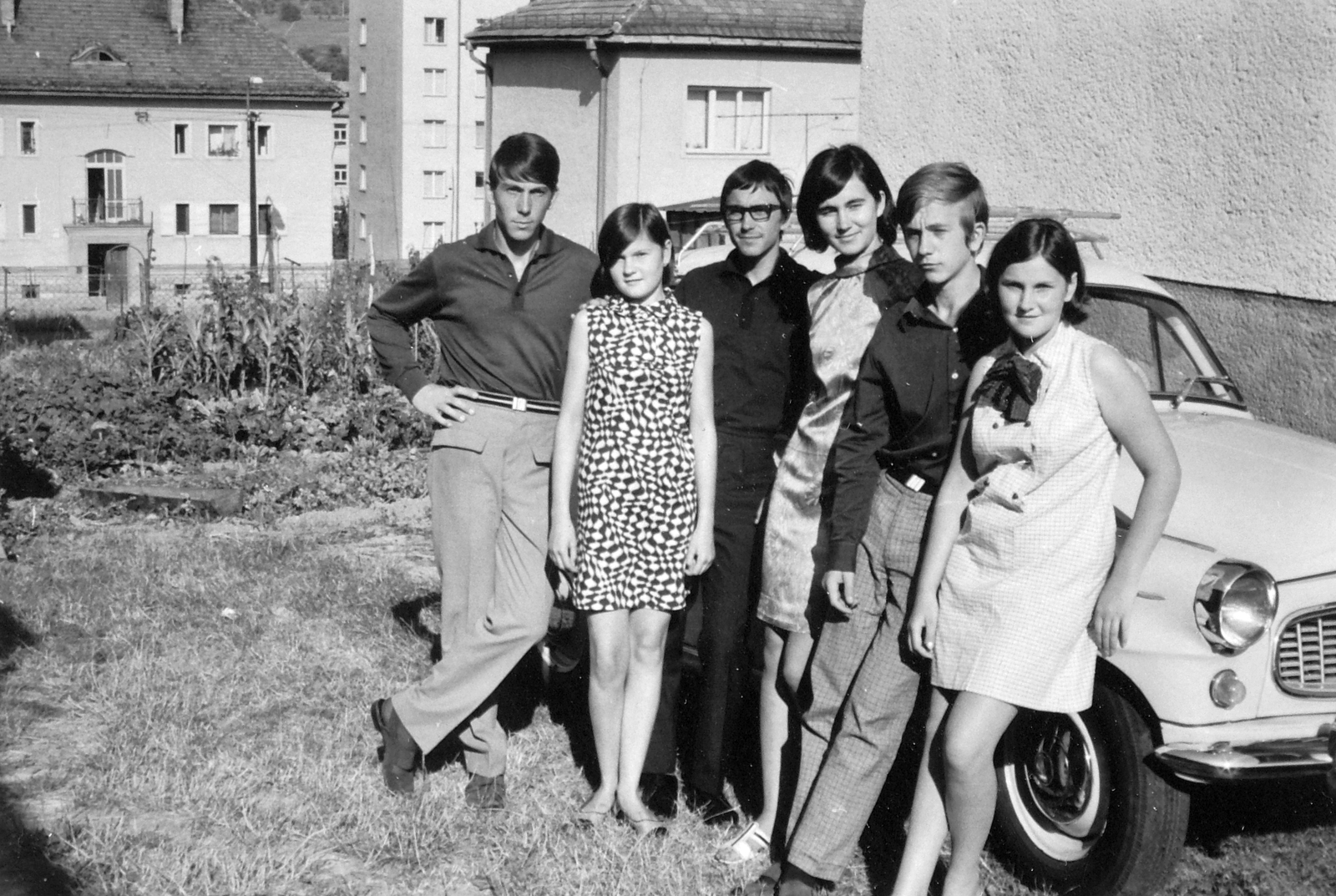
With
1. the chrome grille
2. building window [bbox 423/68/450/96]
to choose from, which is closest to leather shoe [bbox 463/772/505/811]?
the chrome grille

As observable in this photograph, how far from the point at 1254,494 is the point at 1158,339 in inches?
49.2

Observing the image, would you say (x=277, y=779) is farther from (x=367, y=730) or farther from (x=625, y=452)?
(x=625, y=452)

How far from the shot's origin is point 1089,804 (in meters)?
4.44

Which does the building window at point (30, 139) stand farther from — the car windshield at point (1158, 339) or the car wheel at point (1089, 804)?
the car wheel at point (1089, 804)

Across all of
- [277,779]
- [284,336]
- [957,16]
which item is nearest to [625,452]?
[277,779]


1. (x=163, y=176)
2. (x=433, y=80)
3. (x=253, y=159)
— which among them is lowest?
(x=163, y=176)

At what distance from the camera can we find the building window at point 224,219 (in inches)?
2313

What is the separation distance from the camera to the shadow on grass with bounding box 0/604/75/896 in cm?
432

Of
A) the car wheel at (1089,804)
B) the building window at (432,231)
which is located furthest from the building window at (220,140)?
the car wheel at (1089,804)

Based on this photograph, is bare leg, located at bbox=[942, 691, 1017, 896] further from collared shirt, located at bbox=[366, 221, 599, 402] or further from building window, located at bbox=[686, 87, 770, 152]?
building window, located at bbox=[686, 87, 770, 152]

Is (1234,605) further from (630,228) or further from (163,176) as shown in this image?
(163,176)

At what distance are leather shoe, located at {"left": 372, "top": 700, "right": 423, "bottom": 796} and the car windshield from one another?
3017 millimetres

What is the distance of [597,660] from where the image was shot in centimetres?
466

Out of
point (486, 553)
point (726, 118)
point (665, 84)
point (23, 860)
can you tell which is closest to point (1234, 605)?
point (486, 553)
